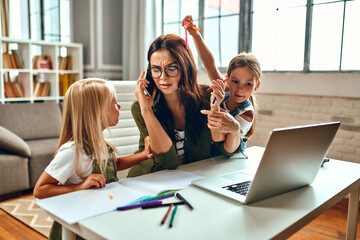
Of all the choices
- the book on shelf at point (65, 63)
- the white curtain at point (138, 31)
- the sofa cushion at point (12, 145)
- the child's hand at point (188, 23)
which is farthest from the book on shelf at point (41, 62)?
the child's hand at point (188, 23)

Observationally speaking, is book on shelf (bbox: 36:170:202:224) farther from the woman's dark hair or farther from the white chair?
the white chair

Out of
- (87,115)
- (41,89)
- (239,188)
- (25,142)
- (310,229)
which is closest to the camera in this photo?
(239,188)

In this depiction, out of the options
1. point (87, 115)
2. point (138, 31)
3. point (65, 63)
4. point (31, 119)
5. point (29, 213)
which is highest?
point (138, 31)

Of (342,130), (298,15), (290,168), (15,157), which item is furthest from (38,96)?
(290,168)

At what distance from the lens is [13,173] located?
8.93 ft

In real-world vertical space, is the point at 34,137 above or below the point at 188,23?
below

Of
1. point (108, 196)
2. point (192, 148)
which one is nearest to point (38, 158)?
point (192, 148)

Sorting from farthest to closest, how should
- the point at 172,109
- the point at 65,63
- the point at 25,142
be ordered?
the point at 65,63
the point at 25,142
the point at 172,109

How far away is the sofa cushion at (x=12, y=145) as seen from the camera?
2.72 metres

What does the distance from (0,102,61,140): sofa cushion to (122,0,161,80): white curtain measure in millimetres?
1151

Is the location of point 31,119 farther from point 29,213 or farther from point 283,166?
point 283,166

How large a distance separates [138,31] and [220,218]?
374cm

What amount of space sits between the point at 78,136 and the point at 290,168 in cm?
69

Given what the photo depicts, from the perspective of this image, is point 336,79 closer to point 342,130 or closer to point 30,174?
point 342,130
